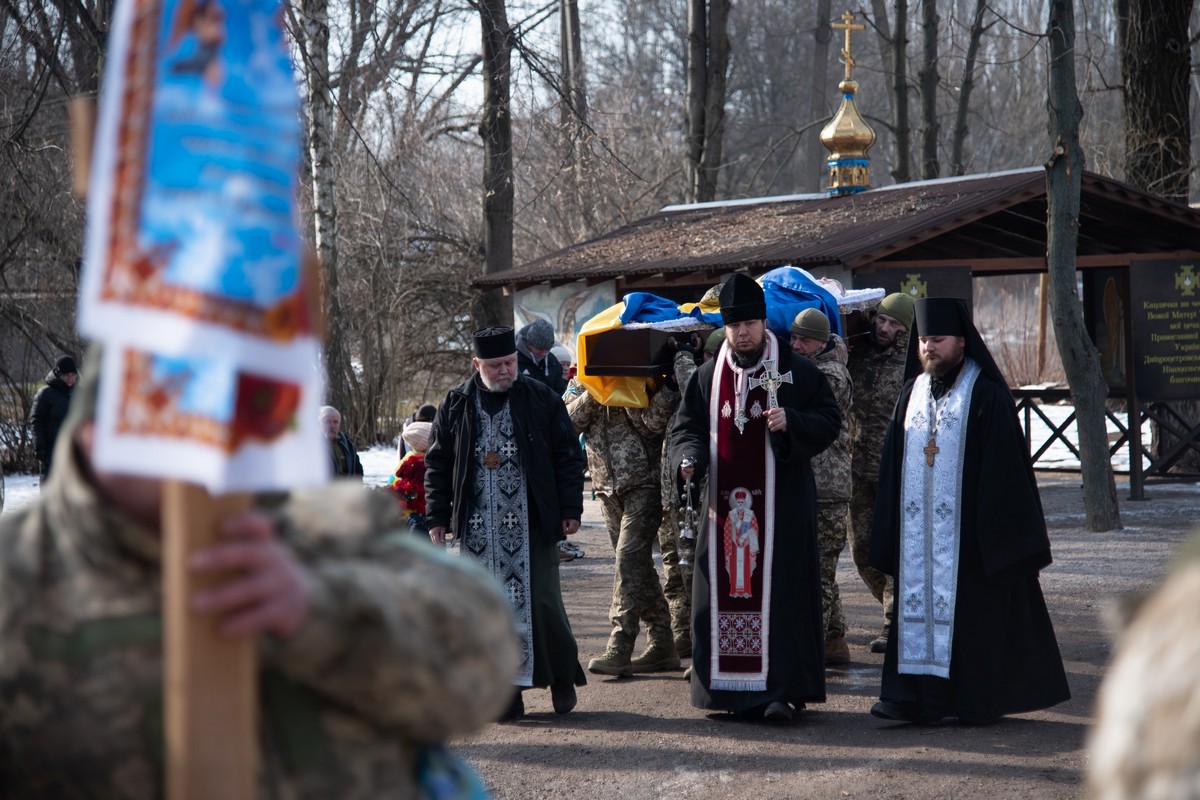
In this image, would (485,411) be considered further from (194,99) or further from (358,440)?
(358,440)

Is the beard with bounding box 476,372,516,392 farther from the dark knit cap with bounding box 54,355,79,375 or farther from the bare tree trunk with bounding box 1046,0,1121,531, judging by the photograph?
the dark knit cap with bounding box 54,355,79,375

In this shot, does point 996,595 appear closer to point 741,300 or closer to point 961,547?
point 961,547

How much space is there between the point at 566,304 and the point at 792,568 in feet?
33.9

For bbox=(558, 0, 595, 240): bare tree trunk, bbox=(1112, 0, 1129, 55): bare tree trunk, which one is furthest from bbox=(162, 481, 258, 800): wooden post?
bbox=(1112, 0, 1129, 55): bare tree trunk

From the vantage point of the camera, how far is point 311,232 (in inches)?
671

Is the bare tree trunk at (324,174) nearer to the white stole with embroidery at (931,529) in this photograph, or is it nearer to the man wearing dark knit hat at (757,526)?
the man wearing dark knit hat at (757,526)

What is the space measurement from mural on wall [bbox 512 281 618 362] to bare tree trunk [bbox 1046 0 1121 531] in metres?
5.49

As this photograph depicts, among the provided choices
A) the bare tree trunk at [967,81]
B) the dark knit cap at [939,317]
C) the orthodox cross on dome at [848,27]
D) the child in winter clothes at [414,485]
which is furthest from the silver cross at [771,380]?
the bare tree trunk at [967,81]

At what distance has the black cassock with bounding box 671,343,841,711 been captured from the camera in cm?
678

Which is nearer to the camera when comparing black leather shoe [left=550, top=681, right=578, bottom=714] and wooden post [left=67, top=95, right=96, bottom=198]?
wooden post [left=67, top=95, right=96, bottom=198]

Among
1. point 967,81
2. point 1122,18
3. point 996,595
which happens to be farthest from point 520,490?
point 967,81

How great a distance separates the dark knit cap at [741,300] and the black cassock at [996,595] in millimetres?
1097

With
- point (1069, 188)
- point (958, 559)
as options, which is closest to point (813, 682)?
point (958, 559)

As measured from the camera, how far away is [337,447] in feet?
27.8
